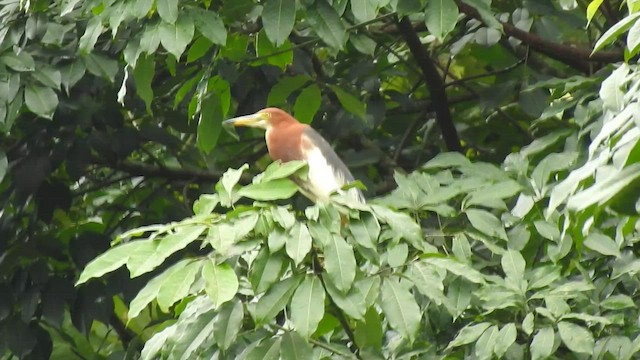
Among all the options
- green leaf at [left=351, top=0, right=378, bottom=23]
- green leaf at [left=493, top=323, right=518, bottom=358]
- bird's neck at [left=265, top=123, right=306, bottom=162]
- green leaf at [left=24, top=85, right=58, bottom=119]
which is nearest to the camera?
green leaf at [left=493, top=323, right=518, bottom=358]

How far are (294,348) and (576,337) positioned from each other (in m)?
0.70

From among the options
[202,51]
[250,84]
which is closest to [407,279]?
[202,51]

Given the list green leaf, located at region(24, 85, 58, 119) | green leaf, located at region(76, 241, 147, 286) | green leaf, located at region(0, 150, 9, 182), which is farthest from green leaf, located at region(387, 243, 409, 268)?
green leaf, located at region(0, 150, 9, 182)

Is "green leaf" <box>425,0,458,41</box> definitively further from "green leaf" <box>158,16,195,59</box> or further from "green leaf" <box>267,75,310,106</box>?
"green leaf" <box>267,75,310,106</box>

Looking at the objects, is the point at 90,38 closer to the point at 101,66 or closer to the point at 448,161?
the point at 101,66

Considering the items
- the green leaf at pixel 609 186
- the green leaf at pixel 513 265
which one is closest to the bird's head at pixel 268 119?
the green leaf at pixel 513 265

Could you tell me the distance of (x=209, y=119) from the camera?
434 cm

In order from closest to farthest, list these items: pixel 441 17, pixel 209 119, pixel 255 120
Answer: pixel 441 17, pixel 209 119, pixel 255 120

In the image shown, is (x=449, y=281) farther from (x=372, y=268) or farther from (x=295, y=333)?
(x=295, y=333)

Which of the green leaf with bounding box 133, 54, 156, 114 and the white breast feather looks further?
the white breast feather

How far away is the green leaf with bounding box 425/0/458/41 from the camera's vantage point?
147 inches

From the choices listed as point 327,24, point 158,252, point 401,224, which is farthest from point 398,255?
point 327,24

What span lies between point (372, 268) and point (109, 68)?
1.69 m

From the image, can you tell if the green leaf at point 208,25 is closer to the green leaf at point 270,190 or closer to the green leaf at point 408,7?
the green leaf at point 408,7
